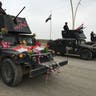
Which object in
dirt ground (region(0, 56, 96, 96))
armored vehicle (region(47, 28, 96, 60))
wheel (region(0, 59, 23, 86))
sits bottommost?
dirt ground (region(0, 56, 96, 96))

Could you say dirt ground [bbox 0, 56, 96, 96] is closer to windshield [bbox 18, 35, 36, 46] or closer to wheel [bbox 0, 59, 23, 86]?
wheel [bbox 0, 59, 23, 86]

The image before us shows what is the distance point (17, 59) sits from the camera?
627 cm

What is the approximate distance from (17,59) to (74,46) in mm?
9241

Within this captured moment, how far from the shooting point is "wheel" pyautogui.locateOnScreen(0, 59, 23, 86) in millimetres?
6293

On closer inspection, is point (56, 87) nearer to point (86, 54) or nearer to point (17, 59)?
point (17, 59)

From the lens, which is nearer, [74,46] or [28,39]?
[28,39]

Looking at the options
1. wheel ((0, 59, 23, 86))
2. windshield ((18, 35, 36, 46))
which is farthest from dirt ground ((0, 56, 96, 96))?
windshield ((18, 35, 36, 46))

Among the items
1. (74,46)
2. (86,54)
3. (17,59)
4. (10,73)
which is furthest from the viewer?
(74,46)

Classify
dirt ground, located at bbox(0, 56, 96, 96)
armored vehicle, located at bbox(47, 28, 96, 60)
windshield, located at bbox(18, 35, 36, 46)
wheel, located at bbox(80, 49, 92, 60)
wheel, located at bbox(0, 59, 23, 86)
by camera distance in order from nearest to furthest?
1. dirt ground, located at bbox(0, 56, 96, 96)
2. wheel, located at bbox(0, 59, 23, 86)
3. windshield, located at bbox(18, 35, 36, 46)
4. wheel, located at bbox(80, 49, 92, 60)
5. armored vehicle, located at bbox(47, 28, 96, 60)

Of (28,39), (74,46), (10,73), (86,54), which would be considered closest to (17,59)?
(10,73)

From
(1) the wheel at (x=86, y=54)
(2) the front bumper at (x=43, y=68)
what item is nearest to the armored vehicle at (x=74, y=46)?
(1) the wheel at (x=86, y=54)

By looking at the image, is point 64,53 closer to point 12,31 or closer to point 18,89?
point 12,31

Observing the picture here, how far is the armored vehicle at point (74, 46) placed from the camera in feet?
47.5

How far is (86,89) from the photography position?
6.35m
